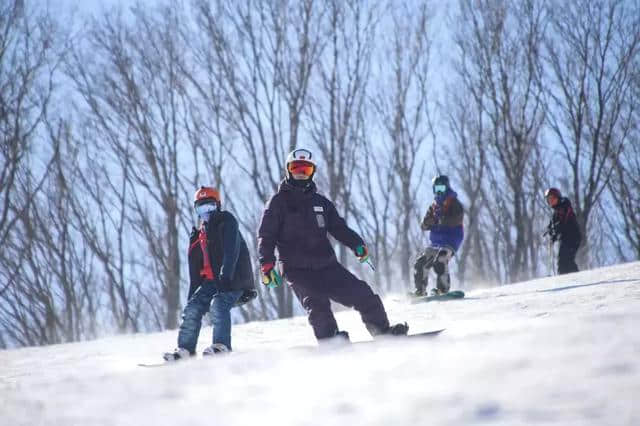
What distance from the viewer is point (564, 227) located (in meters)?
9.99

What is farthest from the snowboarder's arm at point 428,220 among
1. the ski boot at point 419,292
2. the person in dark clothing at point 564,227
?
the person in dark clothing at point 564,227

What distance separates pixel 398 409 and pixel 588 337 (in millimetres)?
1000

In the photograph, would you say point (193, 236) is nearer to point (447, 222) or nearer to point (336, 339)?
point (336, 339)

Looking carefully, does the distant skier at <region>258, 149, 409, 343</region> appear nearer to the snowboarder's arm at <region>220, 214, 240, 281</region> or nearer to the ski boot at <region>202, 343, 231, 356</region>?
the snowboarder's arm at <region>220, 214, 240, 281</region>

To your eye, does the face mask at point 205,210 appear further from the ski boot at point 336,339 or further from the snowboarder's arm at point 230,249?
the ski boot at point 336,339

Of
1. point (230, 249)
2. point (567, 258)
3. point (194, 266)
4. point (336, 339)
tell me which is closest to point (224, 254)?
point (230, 249)

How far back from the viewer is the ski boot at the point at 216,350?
160 inches

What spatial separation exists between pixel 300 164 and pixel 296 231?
0.53 meters

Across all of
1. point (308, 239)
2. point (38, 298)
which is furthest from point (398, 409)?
point (38, 298)

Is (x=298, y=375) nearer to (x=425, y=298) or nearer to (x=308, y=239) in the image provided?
(x=308, y=239)

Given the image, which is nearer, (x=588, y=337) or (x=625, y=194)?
(x=588, y=337)

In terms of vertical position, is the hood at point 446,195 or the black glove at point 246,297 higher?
the hood at point 446,195

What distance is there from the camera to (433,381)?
72.7 inches

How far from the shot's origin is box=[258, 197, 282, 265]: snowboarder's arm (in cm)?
403
